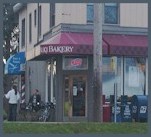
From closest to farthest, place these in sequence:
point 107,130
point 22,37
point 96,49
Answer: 1. point 107,130
2. point 96,49
3. point 22,37

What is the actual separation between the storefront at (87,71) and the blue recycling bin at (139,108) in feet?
6.91

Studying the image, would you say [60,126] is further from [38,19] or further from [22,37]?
[22,37]

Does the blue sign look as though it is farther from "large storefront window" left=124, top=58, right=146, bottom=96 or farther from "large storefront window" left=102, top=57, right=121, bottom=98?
"large storefront window" left=124, top=58, right=146, bottom=96

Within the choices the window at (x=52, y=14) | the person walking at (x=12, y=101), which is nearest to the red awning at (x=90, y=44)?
the window at (x=52, y=14)

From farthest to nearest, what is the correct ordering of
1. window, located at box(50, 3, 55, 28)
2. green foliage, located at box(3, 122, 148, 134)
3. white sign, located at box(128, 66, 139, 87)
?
window, located at box(50, 3, 55, 28) < white sign, located at box(128, 66, 139, 87) < green foliage, located at box(3, 122, 148, 134)

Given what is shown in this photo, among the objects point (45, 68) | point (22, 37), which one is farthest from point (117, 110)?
point (22, 37)

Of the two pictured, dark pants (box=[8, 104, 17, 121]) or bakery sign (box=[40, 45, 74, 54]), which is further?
dark pants (box=[8, 104, 17, 121])

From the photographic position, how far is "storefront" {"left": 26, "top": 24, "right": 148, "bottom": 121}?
28.0m

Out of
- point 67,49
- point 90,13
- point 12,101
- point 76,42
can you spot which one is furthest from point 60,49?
point 12,101

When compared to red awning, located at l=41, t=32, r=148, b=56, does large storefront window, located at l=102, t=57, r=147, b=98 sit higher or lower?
lower

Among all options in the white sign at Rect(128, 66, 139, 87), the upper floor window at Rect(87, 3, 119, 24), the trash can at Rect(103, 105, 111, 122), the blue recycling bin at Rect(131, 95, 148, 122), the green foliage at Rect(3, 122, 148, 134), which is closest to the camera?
the green foliage at Rect(3, 122, 148, 134)

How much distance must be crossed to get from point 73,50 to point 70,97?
321cm

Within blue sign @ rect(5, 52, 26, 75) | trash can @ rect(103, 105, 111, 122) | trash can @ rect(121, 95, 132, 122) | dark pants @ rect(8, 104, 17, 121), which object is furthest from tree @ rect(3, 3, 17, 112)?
trash can @ rect(121, 95, 132, 122)

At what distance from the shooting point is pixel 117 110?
27.0 metres
